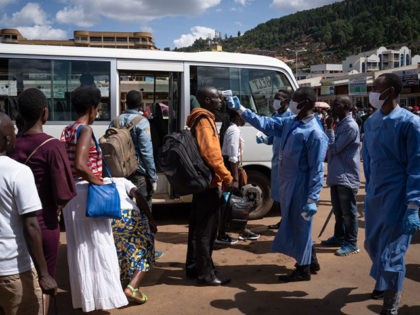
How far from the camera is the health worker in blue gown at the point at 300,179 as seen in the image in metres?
4.05

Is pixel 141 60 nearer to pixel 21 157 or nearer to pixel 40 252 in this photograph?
pixel 21 157

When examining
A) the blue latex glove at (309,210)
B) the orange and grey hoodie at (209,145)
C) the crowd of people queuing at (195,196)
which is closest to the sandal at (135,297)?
the crowd of people queuing at (195,196)

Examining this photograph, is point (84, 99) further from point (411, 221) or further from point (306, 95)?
point (411, 221)

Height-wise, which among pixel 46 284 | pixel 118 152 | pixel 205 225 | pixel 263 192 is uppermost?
pixel 118 152

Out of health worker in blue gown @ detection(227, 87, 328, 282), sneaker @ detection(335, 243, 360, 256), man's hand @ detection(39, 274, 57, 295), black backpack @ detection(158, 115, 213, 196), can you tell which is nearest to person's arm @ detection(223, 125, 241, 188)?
health worker in blue gown @ detection(227, 87, 328, 282)

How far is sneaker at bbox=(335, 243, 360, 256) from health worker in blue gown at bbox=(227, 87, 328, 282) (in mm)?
887

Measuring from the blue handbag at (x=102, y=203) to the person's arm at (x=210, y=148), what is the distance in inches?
40.0

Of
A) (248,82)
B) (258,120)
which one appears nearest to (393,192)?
(258,120)

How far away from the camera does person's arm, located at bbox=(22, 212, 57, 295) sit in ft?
6.81

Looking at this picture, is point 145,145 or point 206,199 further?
point 145,145

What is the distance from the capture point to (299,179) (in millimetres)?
4156

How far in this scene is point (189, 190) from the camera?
3.83 metres

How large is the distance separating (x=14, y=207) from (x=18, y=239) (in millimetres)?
174

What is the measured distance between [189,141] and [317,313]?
182cm
